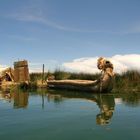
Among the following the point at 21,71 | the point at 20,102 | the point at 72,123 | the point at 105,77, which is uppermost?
the point at 21,71

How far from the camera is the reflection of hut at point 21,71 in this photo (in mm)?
28953

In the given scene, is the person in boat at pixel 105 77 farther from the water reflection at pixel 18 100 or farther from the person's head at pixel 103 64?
the water reflection at pixel 18 100

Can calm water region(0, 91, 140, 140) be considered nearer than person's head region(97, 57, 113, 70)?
Yes

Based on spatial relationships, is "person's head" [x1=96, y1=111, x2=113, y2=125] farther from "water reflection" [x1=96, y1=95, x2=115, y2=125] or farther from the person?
the person

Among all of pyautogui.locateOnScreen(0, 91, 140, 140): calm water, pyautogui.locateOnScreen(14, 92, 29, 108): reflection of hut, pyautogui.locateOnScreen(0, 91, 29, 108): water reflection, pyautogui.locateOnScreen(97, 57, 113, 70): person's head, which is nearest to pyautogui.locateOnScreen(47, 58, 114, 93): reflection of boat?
pyautogui.locateOnScreen(97, 57, 113, 70): person's head

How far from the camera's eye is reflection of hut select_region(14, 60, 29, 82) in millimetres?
28953

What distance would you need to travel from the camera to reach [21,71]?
29.4m

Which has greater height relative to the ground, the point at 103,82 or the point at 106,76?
the point at 106,76

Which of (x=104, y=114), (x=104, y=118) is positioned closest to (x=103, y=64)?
(x=104, y=114)

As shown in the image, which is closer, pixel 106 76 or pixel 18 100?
pixel 18 100

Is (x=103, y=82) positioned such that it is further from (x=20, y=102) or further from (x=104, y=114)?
(x=104, y=114)

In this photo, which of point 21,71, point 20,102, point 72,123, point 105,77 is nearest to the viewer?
point 72,123

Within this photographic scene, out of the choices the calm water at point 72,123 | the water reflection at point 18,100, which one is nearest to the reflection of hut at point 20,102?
the water reflection at point 18,100

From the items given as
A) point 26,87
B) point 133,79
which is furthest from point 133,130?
point 26,87
